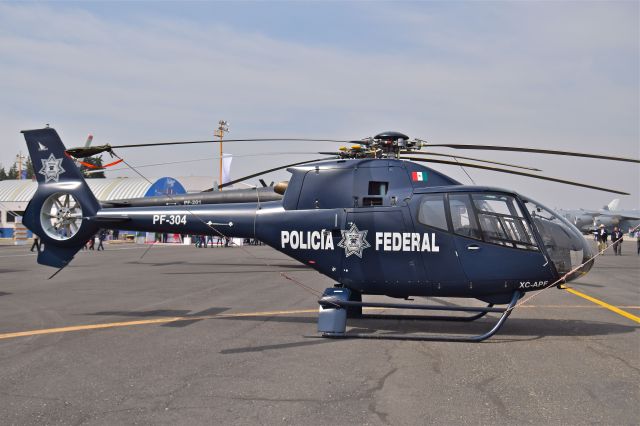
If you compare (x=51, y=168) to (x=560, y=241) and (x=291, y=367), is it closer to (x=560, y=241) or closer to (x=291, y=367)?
(x=291, y=367)

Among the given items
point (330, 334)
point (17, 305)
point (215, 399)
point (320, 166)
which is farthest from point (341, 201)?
point (17, 305)

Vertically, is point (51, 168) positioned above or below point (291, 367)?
above

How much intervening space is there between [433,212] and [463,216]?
490 millimetres

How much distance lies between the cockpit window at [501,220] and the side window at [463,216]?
0.11m

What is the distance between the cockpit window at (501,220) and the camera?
880 centimetres

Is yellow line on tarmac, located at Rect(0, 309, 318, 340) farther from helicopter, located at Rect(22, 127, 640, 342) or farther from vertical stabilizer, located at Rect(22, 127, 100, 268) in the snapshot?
vertical stabilizer, located at Rect(22, 127, 100, 268)

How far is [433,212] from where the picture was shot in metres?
9.15

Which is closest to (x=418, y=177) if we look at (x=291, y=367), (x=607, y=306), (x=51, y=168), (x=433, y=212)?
(x=433, y=212)

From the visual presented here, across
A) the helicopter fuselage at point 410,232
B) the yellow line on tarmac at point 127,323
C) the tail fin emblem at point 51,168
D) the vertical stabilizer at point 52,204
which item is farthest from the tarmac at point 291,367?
the tail fin emblem at point 51,168

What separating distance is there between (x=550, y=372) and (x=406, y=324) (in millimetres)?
3644

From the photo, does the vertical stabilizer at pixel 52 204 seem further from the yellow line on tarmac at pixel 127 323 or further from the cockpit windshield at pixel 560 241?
the cockpit windshield at pixel 560 241

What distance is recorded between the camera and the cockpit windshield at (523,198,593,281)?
8828 mm

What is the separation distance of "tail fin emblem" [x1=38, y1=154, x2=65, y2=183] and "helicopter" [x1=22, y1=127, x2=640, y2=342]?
2168 millimetres

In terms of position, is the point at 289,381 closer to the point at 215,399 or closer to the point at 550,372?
the point at 215,399
